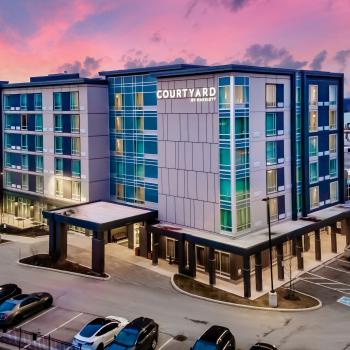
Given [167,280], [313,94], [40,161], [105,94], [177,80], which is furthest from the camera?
[40,161]

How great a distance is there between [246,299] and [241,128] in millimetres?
15368

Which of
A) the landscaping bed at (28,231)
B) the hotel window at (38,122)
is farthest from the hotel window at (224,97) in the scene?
the hotel window at (38,122)

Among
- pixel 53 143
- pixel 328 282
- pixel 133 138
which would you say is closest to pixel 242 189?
pixel 328 282

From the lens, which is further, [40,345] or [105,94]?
[105,94]

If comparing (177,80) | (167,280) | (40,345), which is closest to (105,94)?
(177,80)

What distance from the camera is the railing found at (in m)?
31.1

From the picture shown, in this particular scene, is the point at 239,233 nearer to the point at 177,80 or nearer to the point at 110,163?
the point at 177,80

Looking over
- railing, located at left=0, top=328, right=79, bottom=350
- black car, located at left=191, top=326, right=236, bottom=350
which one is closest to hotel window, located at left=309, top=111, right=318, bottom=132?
black car, located at left=191, top=326, right=236, bottom=350

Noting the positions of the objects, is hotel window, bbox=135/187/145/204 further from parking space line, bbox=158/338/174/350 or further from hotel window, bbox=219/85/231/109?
parking space line, bbox=158/338/174/350

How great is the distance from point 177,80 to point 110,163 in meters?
17.3

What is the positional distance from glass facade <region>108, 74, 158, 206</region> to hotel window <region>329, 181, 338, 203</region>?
20926mm

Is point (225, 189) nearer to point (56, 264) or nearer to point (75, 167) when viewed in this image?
point (56, 264)

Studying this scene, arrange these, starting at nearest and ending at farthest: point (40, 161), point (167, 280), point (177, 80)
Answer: point (167, 280), point (177, 80), point (40, 161)

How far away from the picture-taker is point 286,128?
50.8 metres
